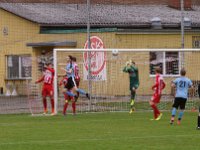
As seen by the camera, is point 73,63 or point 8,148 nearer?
point 8,148

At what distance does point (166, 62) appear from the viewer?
32.7 meters

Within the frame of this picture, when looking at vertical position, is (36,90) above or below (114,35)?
below

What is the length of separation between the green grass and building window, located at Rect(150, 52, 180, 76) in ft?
15.0

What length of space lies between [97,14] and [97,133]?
22.0 metres

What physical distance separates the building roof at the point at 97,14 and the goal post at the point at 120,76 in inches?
360

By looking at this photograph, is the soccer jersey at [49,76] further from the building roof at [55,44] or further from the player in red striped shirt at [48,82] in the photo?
the building roof at [55,44]

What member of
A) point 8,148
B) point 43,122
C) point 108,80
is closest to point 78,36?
point 108,80

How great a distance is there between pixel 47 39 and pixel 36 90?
354 inches

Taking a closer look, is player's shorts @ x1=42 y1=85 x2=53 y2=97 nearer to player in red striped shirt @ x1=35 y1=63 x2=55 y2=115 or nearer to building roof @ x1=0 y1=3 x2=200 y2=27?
player in red striped shirt @ x1=35 y1=63 x2=55 y2=115

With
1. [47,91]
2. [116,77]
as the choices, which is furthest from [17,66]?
[47,91]

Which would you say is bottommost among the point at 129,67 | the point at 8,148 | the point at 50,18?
the point at 8,148

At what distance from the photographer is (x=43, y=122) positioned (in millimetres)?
24688

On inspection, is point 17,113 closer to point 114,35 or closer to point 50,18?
point 114,35

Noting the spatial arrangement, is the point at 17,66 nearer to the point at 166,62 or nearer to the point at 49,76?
the point at 166,62
